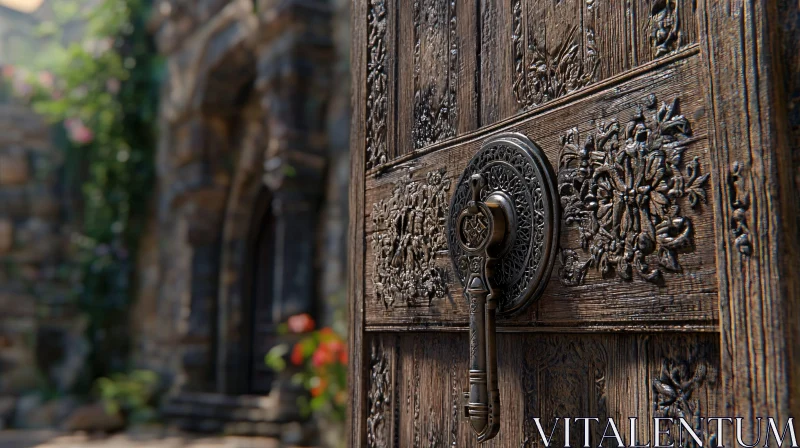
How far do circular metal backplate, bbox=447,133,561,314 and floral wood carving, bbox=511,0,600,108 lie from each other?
0.08m

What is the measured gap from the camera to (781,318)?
2.56ft

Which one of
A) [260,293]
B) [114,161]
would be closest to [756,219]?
[260,293]

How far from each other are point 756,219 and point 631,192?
0.59ft

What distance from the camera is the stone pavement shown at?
5328 mm

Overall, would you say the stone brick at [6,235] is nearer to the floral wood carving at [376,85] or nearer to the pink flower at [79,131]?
the pink flower at [79,131]

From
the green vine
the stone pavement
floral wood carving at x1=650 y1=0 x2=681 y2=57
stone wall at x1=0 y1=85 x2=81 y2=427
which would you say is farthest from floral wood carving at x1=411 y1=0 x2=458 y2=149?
stone wall at x1=0 y1=85 x2=81 y2=427

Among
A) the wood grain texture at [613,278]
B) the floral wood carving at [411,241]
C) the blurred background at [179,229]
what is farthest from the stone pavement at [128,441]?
the wood grain texture at [613,278]

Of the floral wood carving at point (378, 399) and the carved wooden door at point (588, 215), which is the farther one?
the floral wood carving at point (378, 399)

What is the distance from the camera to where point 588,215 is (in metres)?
1.02

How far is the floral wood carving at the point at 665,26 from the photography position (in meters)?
0.94

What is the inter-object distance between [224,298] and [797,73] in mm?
6100

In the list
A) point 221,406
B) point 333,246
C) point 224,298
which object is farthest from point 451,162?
point 224,298

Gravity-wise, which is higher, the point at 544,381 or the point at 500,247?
the point at 500,247

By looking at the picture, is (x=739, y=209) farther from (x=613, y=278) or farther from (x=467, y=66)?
(x=467, y=66)
